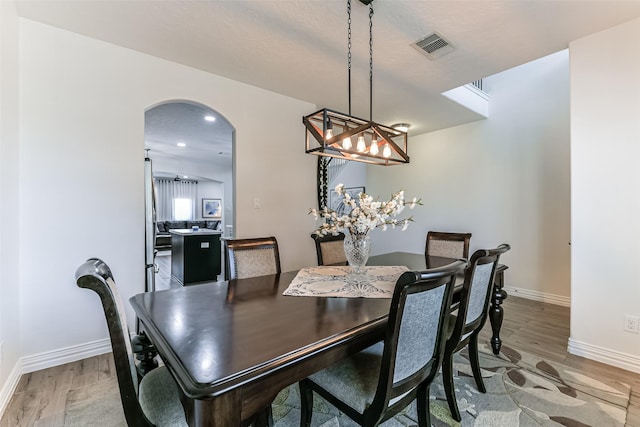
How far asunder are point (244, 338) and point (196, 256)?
4.44 meters

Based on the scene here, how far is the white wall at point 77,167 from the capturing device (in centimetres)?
218

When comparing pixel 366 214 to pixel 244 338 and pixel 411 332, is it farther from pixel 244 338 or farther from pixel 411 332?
pixel 244 338

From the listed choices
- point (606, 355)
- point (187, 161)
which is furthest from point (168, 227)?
point (606, 355)

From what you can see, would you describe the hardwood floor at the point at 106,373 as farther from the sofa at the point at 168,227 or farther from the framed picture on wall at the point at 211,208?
the framed picture on wall at the point at 211,208

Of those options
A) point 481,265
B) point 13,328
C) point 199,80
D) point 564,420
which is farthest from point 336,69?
point 13,328

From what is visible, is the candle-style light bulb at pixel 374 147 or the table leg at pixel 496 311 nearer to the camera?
the candle-style light bulb at pixel 374 147

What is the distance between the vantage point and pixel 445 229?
476 cm

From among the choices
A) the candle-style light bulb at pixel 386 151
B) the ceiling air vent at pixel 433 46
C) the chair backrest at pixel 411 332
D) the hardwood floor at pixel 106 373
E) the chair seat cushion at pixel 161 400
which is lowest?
the hardwood floor at pixel 106 373

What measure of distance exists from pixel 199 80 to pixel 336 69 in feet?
4.57

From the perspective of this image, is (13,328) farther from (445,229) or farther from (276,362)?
(445,229)

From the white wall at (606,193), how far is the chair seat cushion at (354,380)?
213 centimetres

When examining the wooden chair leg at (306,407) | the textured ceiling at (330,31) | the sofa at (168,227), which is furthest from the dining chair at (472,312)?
the sofa at (168,227)

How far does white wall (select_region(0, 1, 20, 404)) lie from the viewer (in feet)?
5.95

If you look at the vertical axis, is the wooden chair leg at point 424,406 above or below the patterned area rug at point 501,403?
above
